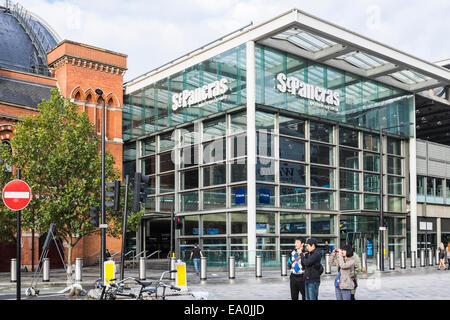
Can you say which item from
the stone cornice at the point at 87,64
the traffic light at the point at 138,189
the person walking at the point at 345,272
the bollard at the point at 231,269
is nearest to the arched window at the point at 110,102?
the stone cornice at the point at 87,64

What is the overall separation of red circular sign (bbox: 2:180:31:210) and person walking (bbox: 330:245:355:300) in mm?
6865

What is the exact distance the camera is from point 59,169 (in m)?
28.4

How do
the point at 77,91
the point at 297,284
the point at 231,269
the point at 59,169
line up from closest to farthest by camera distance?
the point at 297,284 < the point at 231,269 < the point at 59,169 < the point at 77,91

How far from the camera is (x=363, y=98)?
1543 inches

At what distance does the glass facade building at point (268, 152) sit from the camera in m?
33.6

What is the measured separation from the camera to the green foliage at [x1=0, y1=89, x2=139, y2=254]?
27.9m

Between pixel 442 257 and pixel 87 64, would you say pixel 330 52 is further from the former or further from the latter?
pixel 87 64

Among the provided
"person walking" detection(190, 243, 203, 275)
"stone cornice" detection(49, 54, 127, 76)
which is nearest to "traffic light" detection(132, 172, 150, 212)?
"person walking" detection(190, 243, 203, 275)

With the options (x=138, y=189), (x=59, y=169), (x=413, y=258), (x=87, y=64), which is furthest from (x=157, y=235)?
(x=138, y=189)

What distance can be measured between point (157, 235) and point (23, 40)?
80.3 feet

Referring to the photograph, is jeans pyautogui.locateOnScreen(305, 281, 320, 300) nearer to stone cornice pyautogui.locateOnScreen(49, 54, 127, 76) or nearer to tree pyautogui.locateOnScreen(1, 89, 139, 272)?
tree pyautogui.locateOnScreen(1, 89, 139, 272)
